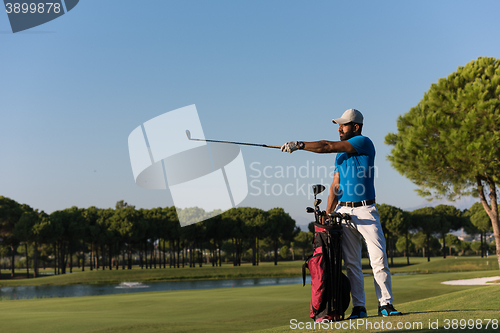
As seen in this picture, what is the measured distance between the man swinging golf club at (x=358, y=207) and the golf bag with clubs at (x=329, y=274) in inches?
8.6

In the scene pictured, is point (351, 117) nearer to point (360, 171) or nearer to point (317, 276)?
point (360, 171)

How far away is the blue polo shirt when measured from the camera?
6289mm

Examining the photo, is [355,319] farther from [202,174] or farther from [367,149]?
[202,174]

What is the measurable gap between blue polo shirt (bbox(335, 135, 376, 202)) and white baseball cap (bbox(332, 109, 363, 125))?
0.33m

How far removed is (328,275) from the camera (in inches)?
243

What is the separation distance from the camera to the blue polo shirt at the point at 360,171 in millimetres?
6289

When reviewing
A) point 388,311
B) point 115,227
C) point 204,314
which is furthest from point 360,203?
point 115,227

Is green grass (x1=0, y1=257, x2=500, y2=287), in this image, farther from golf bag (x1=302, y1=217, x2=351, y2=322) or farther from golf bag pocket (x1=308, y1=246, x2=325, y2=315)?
golf bag pocket (x1=308, y1=246, x2=325, y2=315)

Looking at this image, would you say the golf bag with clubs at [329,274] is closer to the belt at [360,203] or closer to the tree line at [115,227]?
the belt at [360,203]

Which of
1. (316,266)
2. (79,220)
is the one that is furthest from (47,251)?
(316,266)

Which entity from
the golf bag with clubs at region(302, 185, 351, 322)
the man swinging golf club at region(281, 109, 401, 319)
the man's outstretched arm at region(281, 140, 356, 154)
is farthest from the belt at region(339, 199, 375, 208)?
the man's outstretched arm at region(281, 140, 356, 154)

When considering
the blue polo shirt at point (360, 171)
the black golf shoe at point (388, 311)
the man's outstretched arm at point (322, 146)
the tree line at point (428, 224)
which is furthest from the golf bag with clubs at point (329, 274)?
the tree line at point (428, 224)

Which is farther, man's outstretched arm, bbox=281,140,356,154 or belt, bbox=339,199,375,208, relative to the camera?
belt, bbox=339,199,375,208

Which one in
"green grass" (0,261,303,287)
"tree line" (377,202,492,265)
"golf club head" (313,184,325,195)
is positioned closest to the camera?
"golf club head" (313,184,325,195)
